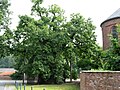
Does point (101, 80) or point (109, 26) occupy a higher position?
point (109, 26)

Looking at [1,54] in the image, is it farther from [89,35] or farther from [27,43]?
[89,35]

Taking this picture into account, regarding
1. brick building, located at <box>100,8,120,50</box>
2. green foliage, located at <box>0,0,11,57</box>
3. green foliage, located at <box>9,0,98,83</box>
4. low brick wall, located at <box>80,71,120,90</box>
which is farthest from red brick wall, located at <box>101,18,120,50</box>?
low brick wall, located at <box>80,71,120,90</box>

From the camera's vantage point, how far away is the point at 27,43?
38.9 meters

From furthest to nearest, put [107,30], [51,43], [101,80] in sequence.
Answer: [107,30], [51,43], [101,80]

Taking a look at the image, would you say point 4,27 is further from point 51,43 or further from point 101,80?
point 101,80

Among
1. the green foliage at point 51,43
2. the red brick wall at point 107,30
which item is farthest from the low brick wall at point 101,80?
the red brick wall at point 107,30

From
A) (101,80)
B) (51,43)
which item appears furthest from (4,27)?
(101,80)

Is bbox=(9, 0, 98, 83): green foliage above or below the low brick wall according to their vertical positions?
above

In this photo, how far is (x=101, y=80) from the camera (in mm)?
14344

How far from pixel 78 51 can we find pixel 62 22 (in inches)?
179

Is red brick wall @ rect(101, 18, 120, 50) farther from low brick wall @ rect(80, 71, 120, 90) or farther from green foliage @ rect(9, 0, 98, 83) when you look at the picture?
low brick wall @ rect(80, 71, 120, 90)

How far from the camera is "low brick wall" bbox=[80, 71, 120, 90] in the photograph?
548 inches

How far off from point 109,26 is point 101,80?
27.3 meters

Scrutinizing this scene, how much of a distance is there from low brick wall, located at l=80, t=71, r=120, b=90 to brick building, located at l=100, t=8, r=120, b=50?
23915 mm
